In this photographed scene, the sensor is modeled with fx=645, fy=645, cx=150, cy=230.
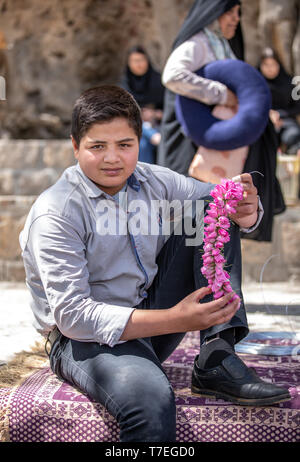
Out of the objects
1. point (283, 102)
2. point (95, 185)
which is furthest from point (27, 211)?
point (95, 185)

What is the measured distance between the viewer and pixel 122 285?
81.4 inches

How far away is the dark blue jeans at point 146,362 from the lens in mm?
1760

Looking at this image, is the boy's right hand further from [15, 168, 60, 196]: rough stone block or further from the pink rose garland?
[15, 168, 60, 196]: rough stone block

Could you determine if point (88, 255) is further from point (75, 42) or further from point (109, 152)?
point (75, 42)

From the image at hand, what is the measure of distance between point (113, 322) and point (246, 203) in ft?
2.04

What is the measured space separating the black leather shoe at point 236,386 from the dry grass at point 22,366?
26.6 inches

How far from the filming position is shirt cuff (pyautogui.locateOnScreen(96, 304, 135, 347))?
1838 millimetres

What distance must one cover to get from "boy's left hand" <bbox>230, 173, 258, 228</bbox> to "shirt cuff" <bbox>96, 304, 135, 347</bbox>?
1.73ft

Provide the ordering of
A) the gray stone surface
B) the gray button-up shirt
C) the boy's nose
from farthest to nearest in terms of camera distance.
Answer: the gray stone surface, the boy's nose, the gray button-up shirt

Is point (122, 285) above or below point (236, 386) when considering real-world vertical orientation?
above

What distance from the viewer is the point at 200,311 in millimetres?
1795

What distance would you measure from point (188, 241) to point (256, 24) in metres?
5.84

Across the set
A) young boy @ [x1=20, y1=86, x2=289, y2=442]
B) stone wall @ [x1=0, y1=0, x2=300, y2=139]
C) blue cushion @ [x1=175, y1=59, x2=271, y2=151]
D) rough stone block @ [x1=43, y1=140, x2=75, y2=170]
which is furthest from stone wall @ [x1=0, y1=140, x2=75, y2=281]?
young boy @ [x1=20, y1=86, x2=289, y2=442]

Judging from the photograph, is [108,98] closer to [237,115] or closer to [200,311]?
[200,311]
